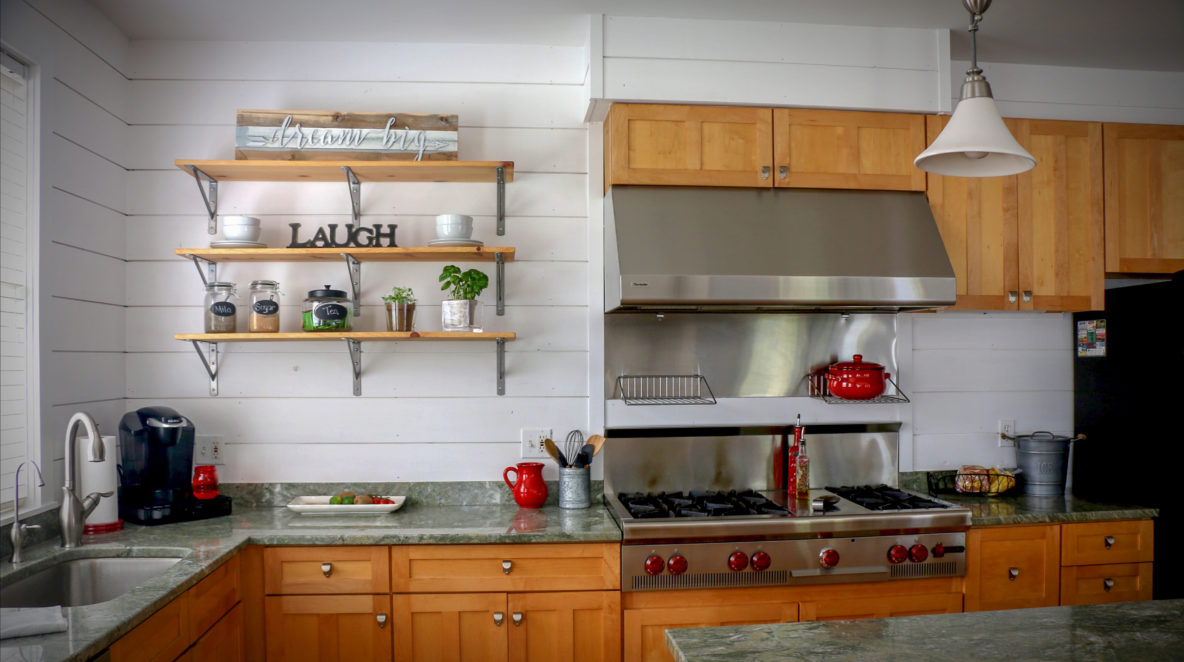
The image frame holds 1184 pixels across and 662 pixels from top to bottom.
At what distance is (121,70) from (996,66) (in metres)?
3.37

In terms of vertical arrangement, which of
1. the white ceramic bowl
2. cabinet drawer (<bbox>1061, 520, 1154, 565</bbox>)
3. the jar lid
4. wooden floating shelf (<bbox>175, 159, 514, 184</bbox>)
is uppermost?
wooden floating shelf (<bbox>175, 159, 514, 184</bbox>)

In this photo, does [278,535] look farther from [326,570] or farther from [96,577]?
[96,577]

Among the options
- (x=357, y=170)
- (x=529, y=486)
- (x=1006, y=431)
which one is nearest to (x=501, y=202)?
(x=357, y=170)

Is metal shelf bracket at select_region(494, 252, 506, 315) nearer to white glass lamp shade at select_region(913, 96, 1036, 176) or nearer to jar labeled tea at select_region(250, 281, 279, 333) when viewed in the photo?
jar labeled tea at select_region(250, 281, 279, 333)

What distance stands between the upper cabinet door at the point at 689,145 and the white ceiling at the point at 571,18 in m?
0.34

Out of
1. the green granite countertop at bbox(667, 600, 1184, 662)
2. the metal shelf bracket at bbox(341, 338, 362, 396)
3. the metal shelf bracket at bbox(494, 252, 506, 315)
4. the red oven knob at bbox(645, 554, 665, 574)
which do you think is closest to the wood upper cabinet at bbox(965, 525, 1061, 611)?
the green granite countertop at bbox(667, 600, 1184, 662)

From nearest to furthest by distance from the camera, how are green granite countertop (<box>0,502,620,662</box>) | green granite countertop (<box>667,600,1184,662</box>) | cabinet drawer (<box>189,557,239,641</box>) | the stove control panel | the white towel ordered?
1. green granite countertop (<box>667,600,1184,662</box>)
2. the white towel
3. green granite countertop (<box>0,502,620,662</box>)
4. cabinet drawer (<box>189,557,239,641</box>)
5. the stove control panel

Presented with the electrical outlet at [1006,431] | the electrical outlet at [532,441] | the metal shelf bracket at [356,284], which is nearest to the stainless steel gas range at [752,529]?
the electrical outlet at [532,441]

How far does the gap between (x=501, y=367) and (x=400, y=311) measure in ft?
1.41

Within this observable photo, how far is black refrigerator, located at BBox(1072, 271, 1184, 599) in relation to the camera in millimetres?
2768

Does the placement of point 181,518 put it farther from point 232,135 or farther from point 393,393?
point 232,135

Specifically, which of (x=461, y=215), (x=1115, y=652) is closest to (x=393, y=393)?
(x=461, y=215)

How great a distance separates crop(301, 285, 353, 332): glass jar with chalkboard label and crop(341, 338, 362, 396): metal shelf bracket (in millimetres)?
126

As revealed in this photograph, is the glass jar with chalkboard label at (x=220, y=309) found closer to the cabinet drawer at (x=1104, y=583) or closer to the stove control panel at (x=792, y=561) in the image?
the stove control panel at (x=792, y=561)
